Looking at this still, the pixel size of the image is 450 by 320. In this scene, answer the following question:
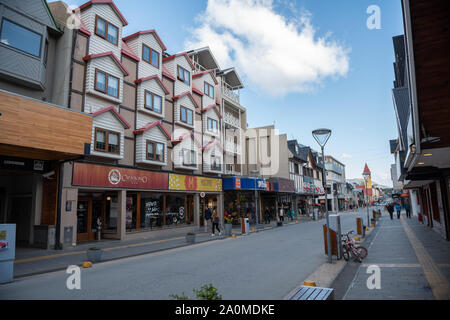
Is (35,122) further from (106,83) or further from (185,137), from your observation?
(185,137)

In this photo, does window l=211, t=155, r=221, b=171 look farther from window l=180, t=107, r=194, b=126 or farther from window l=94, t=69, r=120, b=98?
window l=94, t=69, r=120, b=98

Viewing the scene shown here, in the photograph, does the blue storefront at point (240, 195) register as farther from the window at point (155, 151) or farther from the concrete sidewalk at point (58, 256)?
the concrete sidewalk at point (58, 256)

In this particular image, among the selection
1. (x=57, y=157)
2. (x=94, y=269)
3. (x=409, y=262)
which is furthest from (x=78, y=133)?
(x=409, y=262)

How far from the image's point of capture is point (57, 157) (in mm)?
14305

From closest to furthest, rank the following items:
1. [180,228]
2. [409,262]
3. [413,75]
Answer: [413,75] < [409,262] < [180,228]

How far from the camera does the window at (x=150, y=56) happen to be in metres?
22.0

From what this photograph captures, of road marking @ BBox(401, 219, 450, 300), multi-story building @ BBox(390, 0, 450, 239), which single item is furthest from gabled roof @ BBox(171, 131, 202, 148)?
multi-story building @ BBox(390, 0, 450, 239)

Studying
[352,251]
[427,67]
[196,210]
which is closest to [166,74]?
[196,210]

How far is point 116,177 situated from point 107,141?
7.57 ft

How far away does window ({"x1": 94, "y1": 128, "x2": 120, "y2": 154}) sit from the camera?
1697cm
